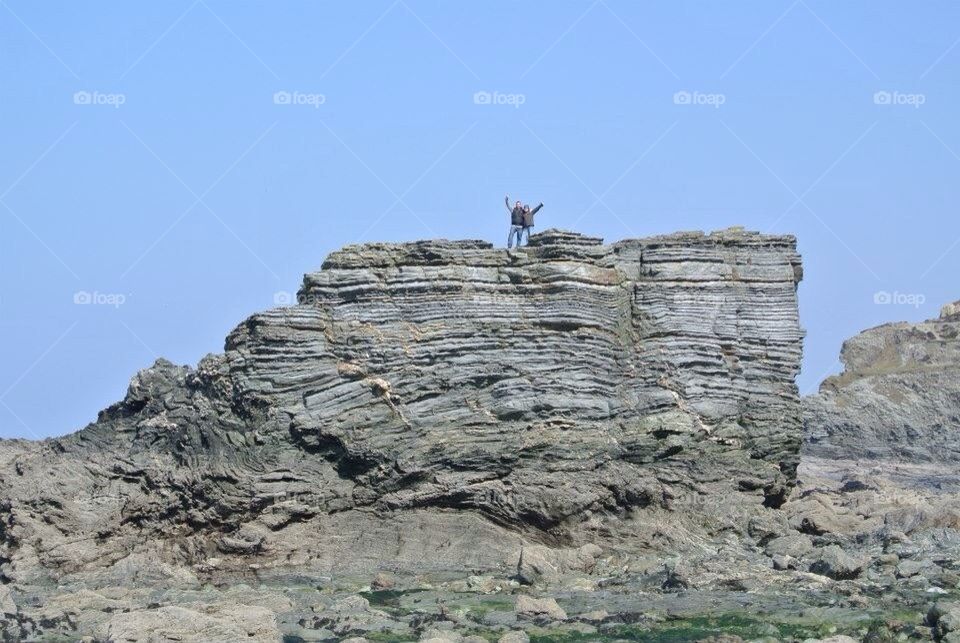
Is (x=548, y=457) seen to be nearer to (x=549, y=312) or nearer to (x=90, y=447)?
(x=549, y=312)

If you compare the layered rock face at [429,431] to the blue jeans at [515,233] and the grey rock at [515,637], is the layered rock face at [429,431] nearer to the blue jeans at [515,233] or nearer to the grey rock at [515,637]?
the blue jeans at [515,233]

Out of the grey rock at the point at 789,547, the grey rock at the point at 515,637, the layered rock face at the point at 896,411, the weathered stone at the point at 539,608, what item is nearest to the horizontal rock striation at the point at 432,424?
the grey rock at the point at 789,547

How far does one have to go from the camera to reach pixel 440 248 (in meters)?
40.3

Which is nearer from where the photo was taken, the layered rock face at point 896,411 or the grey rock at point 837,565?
the grey rock at point 837,565

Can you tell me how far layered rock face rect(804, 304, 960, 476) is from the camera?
67062 millimetres

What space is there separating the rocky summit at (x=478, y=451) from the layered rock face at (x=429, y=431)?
0.17 feet

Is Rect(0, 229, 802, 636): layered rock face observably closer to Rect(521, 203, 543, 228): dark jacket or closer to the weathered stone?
Rect(521, 203, 543, 228): dark jacket

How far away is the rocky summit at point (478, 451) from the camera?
37.5 m

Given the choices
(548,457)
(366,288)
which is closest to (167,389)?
(366,288)

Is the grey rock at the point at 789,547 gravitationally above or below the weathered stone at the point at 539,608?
above

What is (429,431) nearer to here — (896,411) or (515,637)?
(515,637)

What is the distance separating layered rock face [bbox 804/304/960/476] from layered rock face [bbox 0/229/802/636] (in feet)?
84.6

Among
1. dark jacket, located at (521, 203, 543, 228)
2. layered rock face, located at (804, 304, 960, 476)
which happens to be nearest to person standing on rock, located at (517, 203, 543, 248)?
dark jacket, located at (521, 203, 543, 228)

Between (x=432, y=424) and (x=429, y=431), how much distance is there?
0.17 metres
